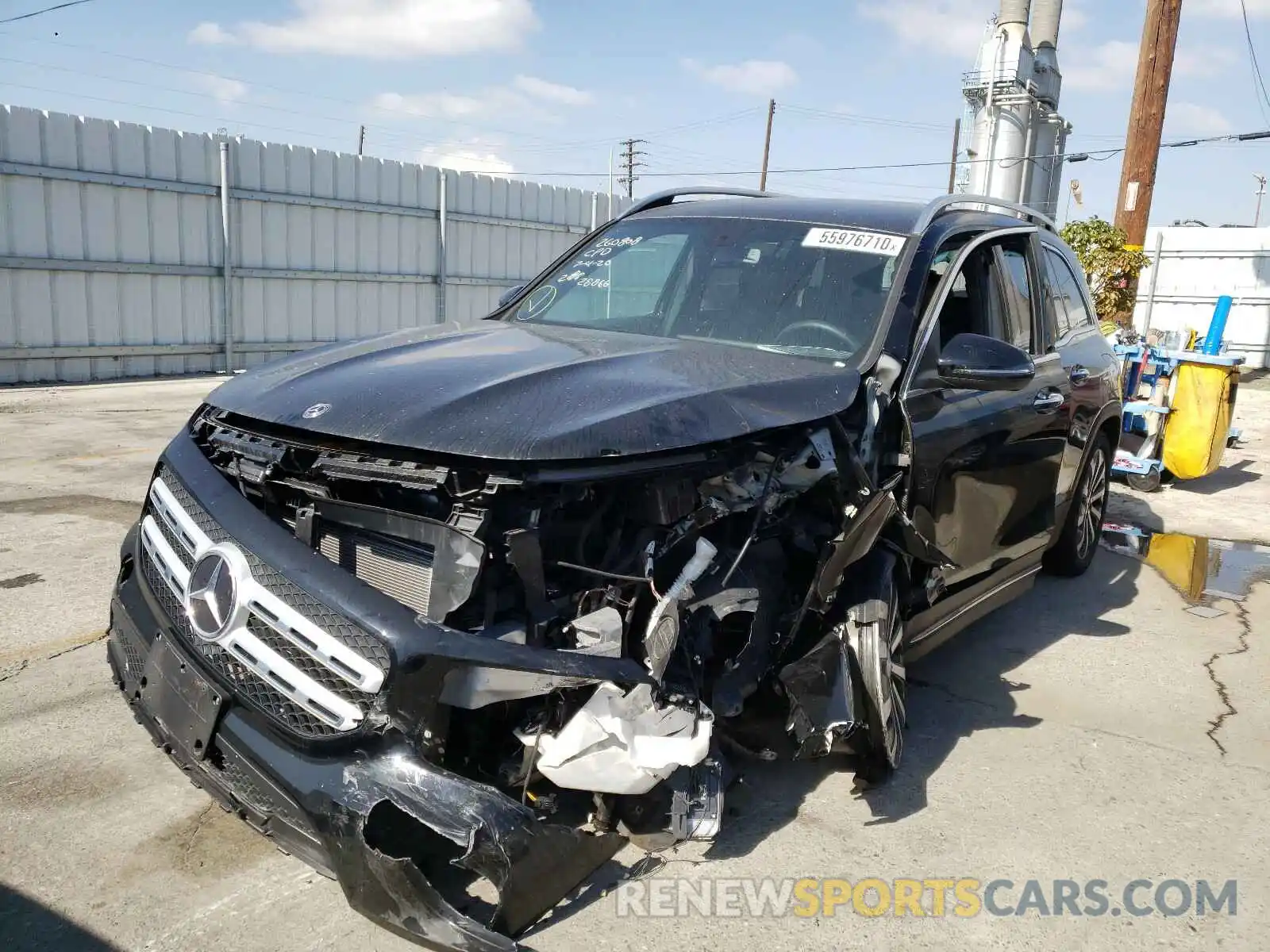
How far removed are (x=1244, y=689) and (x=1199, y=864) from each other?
1.78 meters

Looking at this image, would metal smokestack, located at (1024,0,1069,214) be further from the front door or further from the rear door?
the front door

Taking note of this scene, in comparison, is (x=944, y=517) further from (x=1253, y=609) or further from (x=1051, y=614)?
(x=1253, y=609)

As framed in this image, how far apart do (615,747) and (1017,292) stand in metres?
3.12

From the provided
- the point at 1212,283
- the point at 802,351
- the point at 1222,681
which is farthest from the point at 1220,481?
the point at 1212,283

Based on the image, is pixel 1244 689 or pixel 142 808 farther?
pixel 1244 689

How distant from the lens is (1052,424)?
188 inches

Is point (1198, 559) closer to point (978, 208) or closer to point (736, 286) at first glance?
point (978, 208)

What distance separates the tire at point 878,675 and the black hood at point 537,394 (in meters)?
0.66

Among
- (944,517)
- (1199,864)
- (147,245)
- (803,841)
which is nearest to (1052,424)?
(944,517)

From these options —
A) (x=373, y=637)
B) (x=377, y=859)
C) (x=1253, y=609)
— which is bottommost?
(x=1253, y=609)

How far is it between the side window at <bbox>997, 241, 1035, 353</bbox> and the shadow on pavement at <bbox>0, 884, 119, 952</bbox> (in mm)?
3942

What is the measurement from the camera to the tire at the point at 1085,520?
5.87 m

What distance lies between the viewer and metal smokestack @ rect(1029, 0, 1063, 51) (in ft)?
104

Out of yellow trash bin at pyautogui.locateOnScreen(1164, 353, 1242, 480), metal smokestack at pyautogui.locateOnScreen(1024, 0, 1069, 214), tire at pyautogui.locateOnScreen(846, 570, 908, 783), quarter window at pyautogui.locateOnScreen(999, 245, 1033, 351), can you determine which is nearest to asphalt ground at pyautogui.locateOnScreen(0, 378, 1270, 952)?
tire at pyautogui.locateOnScreen(846, 570, 908, 783)
